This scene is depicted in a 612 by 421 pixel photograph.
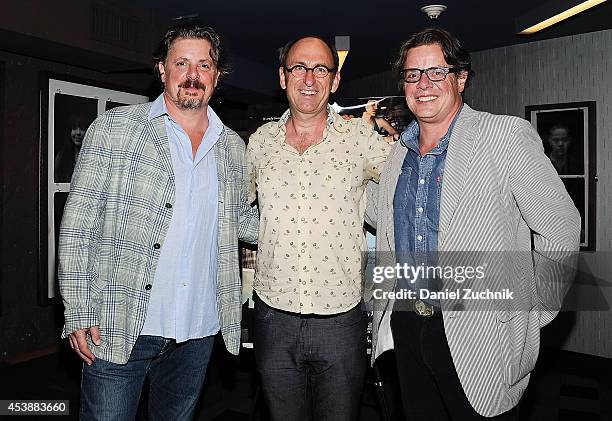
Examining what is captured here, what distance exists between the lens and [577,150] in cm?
489

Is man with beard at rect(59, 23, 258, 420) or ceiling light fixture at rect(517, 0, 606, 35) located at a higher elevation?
ceiling light fixture at rect(517, 0, 606, 35)

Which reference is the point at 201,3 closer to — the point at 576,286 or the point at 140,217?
the point at 140,217

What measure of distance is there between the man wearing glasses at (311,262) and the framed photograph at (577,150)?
11.6ft

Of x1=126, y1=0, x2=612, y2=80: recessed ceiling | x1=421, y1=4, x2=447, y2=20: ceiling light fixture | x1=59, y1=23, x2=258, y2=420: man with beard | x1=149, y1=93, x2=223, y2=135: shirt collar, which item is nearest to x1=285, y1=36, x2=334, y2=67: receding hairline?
x1=59, y1=23, x2=258, y2=420: man with beard

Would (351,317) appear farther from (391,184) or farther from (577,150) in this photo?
(577,150)

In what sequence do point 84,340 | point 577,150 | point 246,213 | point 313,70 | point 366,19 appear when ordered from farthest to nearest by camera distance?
point 577,150 → point 366,19 → point 246,213 → point 313,70 → point 84,340

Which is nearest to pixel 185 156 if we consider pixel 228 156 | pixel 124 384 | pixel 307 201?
pixel 228 156

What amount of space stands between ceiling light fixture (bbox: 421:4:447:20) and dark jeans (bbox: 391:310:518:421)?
315 centimetres

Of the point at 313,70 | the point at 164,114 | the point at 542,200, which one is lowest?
the point at 542,200

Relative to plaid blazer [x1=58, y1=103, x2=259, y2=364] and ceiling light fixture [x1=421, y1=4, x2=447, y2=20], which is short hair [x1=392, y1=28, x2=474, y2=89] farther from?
ceiling light fixture [x1=421, y1=4, x2=447, y2=20]

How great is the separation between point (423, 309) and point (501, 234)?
0.37m

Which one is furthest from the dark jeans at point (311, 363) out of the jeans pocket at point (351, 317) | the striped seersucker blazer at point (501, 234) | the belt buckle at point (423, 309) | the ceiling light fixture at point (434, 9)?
the ceiling light fixture at point (434, 9)

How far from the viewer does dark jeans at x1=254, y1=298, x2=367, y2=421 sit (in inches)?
79.0

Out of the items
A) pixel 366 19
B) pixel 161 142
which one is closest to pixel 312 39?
pixel 161 142
